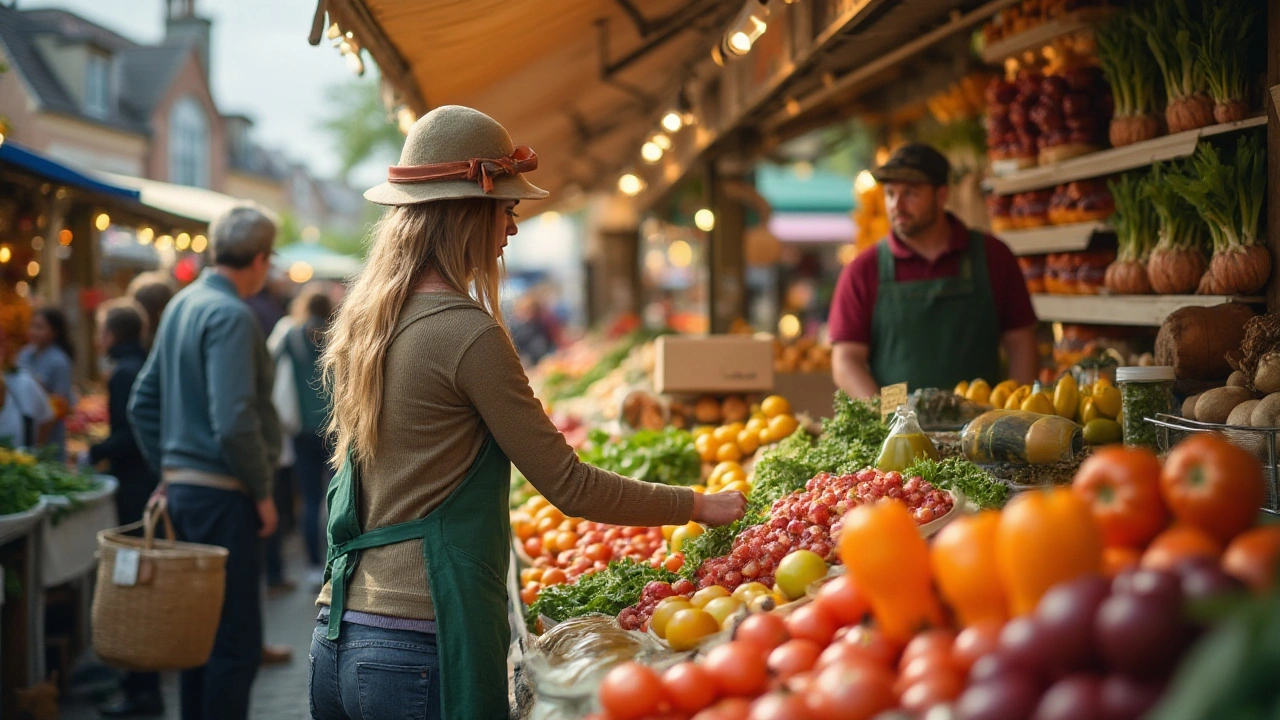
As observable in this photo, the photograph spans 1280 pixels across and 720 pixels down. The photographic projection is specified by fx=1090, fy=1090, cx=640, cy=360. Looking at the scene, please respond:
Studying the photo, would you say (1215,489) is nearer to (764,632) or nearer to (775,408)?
(764,632)

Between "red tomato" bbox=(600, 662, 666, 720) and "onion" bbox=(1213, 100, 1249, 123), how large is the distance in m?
3.02

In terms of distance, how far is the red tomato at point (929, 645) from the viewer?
151cm

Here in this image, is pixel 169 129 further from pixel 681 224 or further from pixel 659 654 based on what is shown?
pixel 659 654


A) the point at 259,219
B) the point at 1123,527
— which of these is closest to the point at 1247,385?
the point at 1123,527

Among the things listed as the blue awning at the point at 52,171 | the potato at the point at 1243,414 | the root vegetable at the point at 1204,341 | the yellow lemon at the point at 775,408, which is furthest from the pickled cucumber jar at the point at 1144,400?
the blue awning at the point at 52,171

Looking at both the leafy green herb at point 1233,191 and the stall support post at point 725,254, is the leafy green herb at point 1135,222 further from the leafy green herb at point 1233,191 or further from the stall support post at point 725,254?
the stall support post at point 725,254

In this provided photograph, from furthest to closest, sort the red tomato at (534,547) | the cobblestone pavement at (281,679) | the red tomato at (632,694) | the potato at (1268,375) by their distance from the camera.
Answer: the cobblestone pavement at (281,679)
the red tomato at (534,547)
the potato at (1268,375)
the red tomato at (632,694)

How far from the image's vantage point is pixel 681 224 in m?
14.5

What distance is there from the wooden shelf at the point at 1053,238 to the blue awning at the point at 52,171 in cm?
617

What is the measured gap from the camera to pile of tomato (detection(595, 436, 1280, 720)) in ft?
4.06

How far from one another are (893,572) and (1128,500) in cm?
35

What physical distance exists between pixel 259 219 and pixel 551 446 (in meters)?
2.75

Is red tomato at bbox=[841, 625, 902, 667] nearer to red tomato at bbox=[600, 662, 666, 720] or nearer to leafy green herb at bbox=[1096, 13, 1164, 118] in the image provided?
red tomato at bbox=[600, 662, 666, 720]

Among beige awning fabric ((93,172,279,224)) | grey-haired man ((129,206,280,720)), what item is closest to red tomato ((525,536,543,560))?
grey-haired man ((129,206,280,720))
